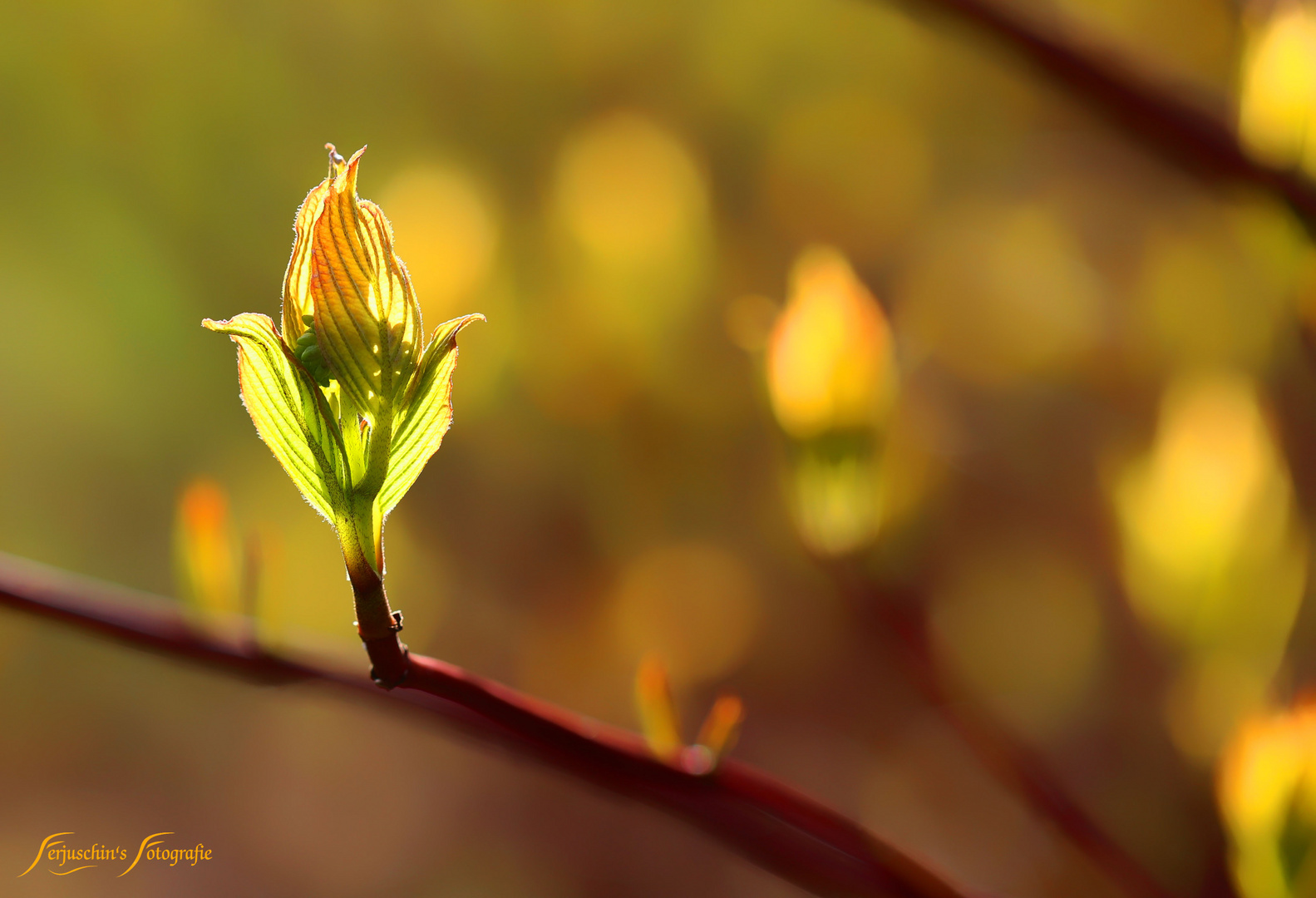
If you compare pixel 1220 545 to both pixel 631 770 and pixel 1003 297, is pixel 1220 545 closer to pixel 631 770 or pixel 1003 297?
pixel 631 770

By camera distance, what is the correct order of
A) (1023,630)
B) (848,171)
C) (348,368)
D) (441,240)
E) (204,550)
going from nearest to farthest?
(348,368) < (204,550) < (441,240) < (1023,630) < (848,171)

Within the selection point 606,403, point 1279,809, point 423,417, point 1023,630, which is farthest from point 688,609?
point 423,417

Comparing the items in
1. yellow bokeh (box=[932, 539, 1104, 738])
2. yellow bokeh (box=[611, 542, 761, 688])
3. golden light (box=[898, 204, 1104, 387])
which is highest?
golden light (box=[898, 204, 1104, 387])

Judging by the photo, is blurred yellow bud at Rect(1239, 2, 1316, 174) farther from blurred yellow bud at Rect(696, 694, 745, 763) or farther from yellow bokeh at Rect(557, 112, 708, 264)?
yellow bokeh at Rect(557, 112, 708, 264)

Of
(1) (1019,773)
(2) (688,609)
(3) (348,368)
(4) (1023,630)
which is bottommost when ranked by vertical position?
(2) (688,609)

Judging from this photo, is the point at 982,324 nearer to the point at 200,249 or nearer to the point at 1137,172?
the point at 1137,172

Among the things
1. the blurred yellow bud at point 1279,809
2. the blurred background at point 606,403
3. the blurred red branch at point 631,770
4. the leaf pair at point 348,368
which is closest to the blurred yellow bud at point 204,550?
the blurred red branch at point 631,770

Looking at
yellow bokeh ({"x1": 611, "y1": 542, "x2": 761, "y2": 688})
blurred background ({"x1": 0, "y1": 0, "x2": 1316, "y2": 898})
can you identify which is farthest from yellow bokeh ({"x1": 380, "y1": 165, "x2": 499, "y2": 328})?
yellow bokeh ({"x1": 611, "y1": 542, "x2": 761, "y2": 688})
